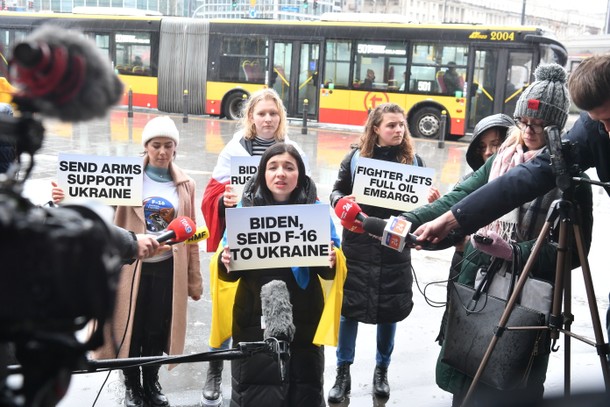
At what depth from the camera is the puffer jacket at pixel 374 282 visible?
4.51 meters

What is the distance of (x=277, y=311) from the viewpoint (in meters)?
3.22

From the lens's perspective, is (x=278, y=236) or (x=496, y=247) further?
(x=278, y=236)

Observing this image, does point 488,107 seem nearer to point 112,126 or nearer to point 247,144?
point 112,126

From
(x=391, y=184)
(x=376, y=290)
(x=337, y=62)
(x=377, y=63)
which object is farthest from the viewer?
(x=337, y=62)

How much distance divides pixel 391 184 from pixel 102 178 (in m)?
1.83

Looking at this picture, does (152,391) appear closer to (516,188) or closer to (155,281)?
(155,281)

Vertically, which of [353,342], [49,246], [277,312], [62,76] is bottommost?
[353,342]

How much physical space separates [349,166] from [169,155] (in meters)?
1.25

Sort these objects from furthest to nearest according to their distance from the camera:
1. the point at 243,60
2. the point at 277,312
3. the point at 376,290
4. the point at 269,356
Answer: the point at 243,60
the point at 376,290
the point at 269,356
the point at 277,312

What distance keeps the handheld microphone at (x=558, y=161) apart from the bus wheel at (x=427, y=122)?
1597 centimetres

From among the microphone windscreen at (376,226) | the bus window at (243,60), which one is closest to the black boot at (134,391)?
the microphone windscreen at (376,226)

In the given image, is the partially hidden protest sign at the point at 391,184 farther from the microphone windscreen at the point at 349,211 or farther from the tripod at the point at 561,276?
the tripod at the point at 561,276

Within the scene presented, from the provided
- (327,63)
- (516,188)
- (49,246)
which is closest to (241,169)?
(516,188)

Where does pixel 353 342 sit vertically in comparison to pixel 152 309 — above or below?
below
